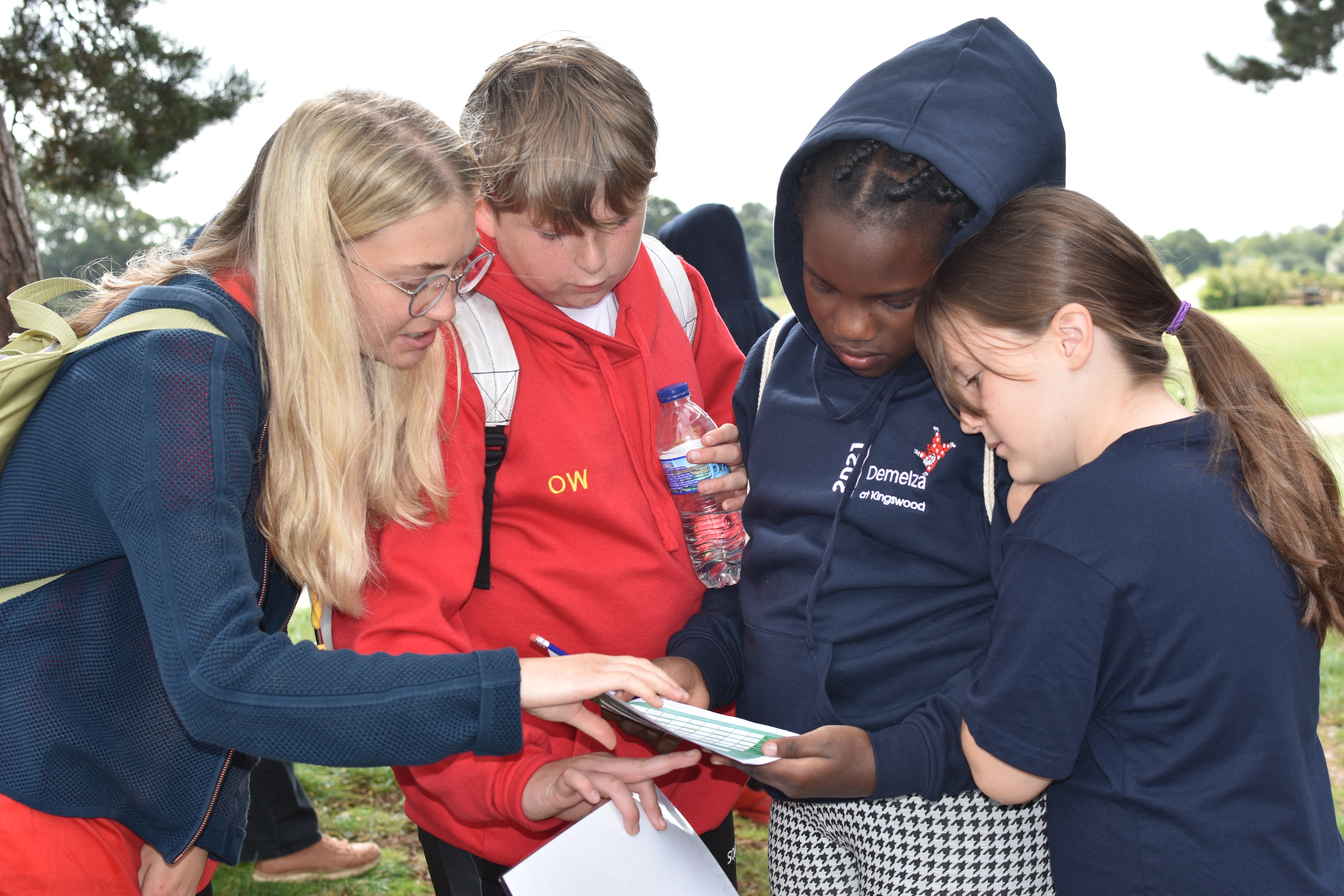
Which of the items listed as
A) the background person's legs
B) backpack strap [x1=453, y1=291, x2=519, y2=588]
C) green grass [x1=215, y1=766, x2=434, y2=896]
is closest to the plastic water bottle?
backpack strap [x1=453, y1=291, x2=519, y2=588]

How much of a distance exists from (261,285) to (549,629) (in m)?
0.86

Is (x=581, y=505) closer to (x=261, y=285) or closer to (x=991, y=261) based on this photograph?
(x=261, y=285)

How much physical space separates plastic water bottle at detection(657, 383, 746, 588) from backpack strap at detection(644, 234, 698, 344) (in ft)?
0.72

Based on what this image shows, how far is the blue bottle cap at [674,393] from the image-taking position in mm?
1932

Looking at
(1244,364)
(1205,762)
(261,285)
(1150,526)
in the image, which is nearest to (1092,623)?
(1150,526)

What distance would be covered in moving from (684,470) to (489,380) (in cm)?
43

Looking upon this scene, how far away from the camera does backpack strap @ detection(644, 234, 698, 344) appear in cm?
217

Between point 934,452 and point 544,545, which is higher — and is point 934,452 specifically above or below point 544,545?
above

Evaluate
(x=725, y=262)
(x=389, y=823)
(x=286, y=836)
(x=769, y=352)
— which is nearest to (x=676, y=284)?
(x=769, y=352)

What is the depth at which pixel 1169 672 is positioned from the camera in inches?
55.0

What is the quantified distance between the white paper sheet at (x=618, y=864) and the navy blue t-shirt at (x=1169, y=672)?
0.62 meters

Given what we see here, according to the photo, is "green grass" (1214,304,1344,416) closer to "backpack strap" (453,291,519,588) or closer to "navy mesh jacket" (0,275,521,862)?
"backpack strap" (453,291,519,588)

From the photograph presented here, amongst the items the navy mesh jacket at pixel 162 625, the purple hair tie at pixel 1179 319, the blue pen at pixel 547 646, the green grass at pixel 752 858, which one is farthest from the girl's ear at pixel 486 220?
the green grass at pixel 752 858

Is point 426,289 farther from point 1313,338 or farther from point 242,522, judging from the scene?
point 1313,338
